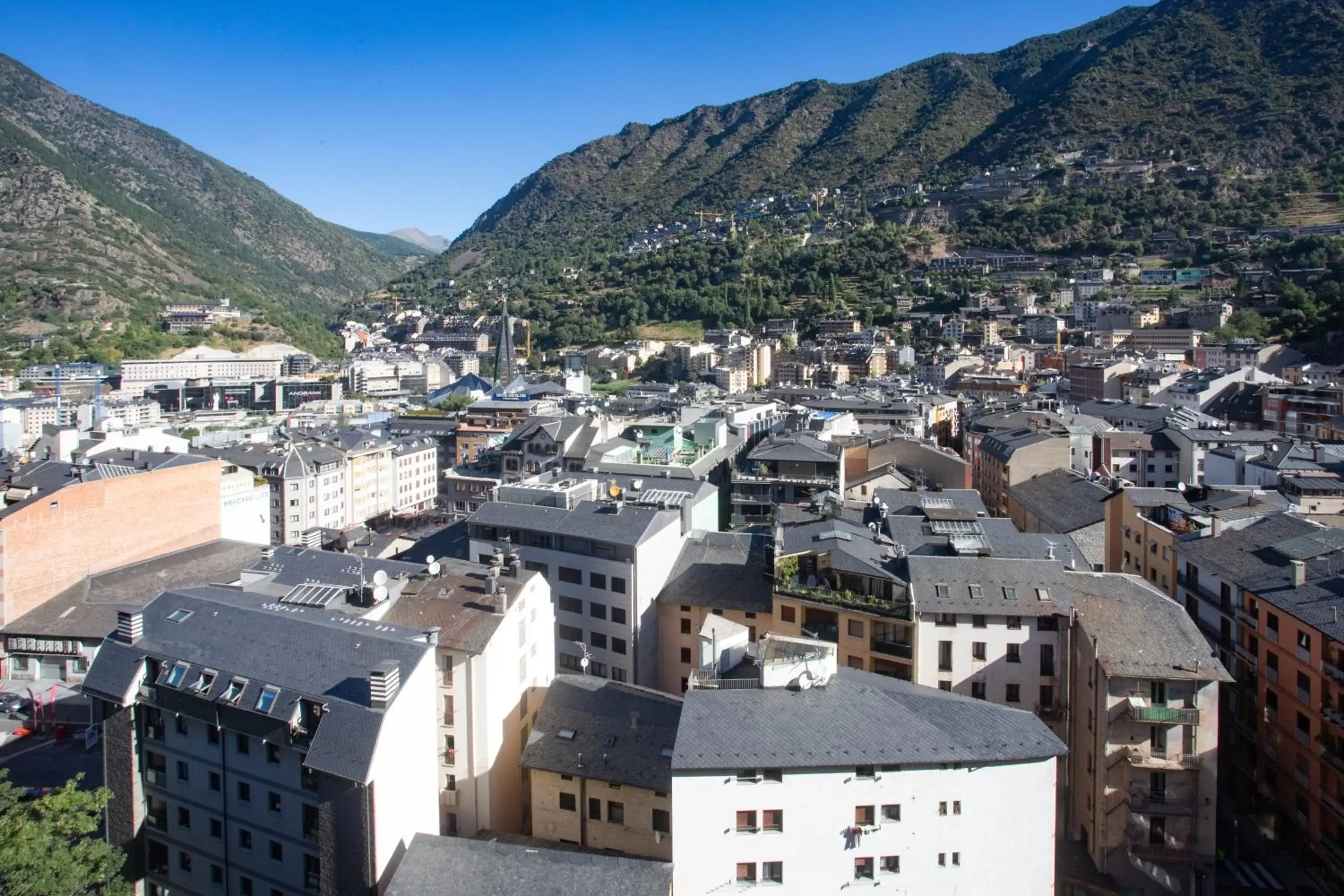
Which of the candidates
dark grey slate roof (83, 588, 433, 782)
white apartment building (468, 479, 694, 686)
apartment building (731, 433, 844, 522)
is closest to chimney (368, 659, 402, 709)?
dark grey slate roof (83, 588, 433, 782)

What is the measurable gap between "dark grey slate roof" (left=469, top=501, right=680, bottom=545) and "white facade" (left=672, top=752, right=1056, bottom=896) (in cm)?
1087

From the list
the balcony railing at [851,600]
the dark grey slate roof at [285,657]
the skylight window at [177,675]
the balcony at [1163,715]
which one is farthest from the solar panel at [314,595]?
the balcony at [1163,715]

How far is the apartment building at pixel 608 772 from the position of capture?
56.5 feet

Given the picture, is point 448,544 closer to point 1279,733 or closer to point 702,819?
point 702,819

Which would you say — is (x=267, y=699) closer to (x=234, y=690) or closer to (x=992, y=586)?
(x=234, y=690)

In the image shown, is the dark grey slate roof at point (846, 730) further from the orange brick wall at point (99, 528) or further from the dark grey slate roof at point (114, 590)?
the orange brick wall at point (99, 528)

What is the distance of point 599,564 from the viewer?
85.6 feet

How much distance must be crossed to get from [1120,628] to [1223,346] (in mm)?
81374

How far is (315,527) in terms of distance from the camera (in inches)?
2197

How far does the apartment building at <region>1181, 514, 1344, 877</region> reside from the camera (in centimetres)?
1964

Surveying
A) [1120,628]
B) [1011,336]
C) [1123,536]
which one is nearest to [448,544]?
[1120,628]

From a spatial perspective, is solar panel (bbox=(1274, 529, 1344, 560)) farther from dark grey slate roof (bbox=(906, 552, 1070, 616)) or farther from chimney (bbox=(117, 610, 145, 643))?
chimney (bbox=(117, 610, 145, 643))

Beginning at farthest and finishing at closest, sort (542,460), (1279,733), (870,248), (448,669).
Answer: (870,248) < (542,460) < (1279,733) < (448,669)

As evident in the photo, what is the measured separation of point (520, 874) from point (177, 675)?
7.98m
